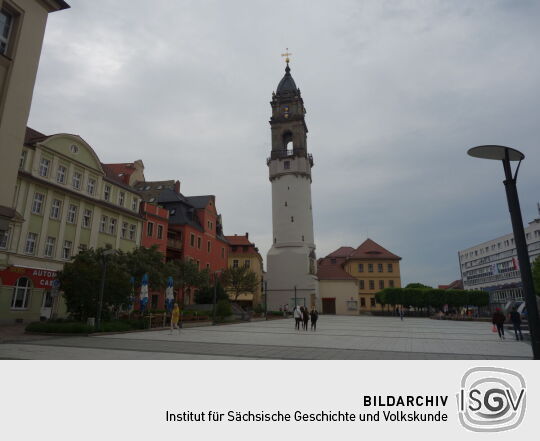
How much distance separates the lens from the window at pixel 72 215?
1183 inches

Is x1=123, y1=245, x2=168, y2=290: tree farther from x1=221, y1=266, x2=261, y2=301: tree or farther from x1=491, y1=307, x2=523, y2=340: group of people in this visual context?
x1=491, y1=307, x2=523, y2=340: group of people

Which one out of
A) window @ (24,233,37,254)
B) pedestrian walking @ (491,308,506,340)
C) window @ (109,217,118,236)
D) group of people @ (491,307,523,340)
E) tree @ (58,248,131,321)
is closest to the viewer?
group of people @ (491,307,523,340)

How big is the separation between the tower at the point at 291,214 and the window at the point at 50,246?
1246 inches

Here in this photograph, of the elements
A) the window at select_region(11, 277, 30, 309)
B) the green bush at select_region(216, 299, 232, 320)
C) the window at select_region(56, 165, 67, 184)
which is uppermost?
the window at select_region(56, 165, 67, 184)

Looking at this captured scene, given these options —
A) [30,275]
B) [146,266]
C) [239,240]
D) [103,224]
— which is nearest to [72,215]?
[103,224]

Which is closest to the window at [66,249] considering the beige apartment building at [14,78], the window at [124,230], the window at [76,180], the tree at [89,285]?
the window at [76,180]

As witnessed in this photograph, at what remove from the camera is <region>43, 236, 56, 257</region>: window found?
27.8 metres

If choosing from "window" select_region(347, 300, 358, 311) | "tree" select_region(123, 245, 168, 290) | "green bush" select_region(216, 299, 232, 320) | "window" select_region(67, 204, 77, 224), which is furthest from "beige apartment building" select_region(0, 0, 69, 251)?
"window" select_region(347, 300, 358, 311)

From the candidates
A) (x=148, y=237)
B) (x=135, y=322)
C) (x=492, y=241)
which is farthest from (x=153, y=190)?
(x=492, y=241)

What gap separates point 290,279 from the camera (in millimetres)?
53562

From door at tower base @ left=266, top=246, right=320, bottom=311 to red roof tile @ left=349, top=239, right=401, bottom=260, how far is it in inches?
1011

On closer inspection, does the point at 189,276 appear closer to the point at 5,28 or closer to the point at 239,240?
the point at 5,28

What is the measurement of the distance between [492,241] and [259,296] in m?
73.4
